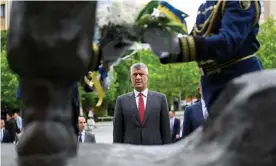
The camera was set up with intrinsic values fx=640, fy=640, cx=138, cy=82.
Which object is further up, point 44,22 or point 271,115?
point 44,22

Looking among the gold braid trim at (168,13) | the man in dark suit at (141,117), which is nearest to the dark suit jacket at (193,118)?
the man in dark suit at (141,117)

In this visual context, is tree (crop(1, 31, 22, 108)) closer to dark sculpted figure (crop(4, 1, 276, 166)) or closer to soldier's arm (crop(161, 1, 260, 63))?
soldier's arm (crop(161, 1, 260, 63))

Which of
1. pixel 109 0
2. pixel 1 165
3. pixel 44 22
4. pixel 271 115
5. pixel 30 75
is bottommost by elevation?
pixel 1 165

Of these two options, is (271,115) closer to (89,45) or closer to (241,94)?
(241,94)

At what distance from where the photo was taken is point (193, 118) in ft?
15.7

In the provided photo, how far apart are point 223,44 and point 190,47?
0.13 meters

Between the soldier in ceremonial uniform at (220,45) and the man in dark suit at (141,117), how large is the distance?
1.93 meters

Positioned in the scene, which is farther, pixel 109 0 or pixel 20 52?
pixel 109 0

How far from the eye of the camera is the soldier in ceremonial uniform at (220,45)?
2.59m

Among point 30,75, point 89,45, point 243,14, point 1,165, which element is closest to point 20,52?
point 30,75

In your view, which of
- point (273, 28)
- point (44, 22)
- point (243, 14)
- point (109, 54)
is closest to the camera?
point (44, 22)

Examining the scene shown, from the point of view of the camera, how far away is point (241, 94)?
181cm

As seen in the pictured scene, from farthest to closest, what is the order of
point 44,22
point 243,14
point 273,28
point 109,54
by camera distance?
point 273,28 < point 243,14 < point 109,54 < point 44,22

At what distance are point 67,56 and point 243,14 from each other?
1447 mm
